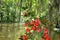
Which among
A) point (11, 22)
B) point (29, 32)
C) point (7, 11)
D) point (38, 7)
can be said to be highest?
point (38, 7)

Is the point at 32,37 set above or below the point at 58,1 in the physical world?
below

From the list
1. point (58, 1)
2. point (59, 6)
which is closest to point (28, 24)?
point (59, 6)

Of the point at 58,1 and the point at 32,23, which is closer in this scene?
the point at 58,1

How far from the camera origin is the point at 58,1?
257 cm

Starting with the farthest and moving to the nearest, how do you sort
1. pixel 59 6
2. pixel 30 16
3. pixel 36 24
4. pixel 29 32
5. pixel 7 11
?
pixel 7 11 → pixel 30 16 → pixel 29 32 → pixel 36 24 → pixel 59 6

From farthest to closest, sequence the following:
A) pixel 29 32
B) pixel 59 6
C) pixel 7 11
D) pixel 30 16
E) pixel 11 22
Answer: pixel 11 22
pixel 7 11
pixel 30 16
pixel 29 32
pixel 59 6

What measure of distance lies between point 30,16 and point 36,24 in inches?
33.5

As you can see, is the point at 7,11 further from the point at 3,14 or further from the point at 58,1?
the point at 58,1

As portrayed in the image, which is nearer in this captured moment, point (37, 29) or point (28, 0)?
point (37, 29)

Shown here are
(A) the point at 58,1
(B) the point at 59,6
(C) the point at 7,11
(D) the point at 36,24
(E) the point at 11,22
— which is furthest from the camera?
(E) the point at 11,22

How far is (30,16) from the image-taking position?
14.0ft

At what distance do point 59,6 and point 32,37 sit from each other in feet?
3.65

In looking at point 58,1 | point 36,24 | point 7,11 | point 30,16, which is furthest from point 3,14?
point 58,1

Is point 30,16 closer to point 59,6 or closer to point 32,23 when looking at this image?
point 32,23
